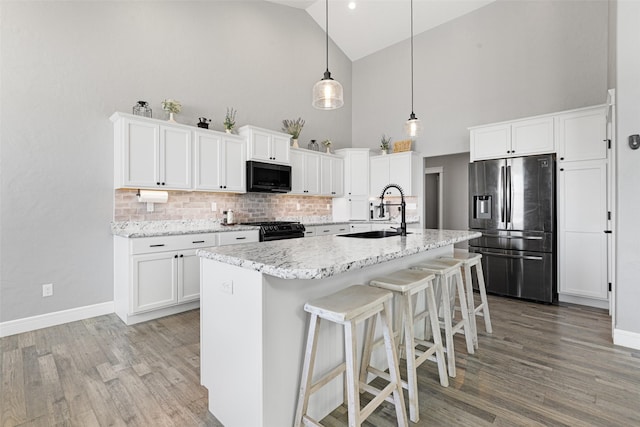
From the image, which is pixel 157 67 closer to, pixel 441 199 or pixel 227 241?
pixel 227 241

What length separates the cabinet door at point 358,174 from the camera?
235 inches

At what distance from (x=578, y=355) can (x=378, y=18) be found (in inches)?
222

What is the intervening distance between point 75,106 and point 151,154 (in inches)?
33.9

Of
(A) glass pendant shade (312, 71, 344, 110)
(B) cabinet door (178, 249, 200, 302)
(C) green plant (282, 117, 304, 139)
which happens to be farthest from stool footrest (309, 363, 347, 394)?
(C) green plant (282, 117, 304, 139)

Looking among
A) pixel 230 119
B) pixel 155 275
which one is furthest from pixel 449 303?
pixel 230 119

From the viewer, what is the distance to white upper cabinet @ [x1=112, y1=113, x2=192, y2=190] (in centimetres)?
331

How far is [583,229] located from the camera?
11.9 ft

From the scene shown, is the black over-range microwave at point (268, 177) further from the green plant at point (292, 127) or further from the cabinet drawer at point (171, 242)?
the cabinet drawer at point (171, 242)

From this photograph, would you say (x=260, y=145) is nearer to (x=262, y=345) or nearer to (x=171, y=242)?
(x=171, y=242)

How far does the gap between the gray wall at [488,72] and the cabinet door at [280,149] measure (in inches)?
90.5

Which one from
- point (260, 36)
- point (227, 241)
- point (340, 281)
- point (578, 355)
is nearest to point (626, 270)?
point (578, 355)

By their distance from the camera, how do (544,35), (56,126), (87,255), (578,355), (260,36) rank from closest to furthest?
(578,355), (56,126), (87,255), (544,35), (260,36)

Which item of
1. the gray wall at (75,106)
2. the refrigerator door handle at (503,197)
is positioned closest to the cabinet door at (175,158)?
the gray wall at (75,106)

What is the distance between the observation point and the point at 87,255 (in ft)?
11.1
